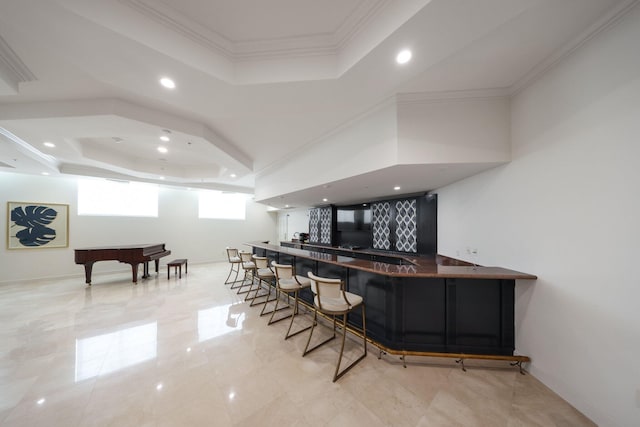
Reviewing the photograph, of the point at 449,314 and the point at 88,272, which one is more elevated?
the point at 449,314

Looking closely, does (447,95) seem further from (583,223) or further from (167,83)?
(167,83)

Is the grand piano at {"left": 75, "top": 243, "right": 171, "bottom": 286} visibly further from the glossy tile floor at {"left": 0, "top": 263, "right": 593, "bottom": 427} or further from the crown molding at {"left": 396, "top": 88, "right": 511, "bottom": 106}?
the crown molding at {"left": 396, "top": 88, "right": 511, "bottom": 106}

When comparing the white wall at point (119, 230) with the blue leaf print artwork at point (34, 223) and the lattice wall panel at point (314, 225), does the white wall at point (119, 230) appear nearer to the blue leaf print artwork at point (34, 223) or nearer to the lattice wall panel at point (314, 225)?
the blue leaf print artwork at point (34, 223)

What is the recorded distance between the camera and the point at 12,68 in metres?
1.89

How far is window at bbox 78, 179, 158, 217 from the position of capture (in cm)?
582

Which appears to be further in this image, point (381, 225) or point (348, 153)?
point (381, 225)

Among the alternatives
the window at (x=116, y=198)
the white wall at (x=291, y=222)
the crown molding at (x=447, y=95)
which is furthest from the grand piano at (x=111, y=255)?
the crown molding at (x=447, y=95)

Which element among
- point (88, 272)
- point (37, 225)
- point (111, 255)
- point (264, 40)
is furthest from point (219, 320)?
point (37, 225)

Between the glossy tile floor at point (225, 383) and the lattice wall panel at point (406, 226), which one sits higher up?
the lattice wall panel at point (406, 226)

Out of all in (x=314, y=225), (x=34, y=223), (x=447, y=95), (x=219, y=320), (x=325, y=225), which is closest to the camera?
(x=447, y=95)

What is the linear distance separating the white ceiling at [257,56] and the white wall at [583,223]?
330 millimetres

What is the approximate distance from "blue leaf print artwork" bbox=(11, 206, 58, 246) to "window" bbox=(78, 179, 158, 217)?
59cm

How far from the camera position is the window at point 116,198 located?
19.1 ft

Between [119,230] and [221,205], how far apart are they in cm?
315
